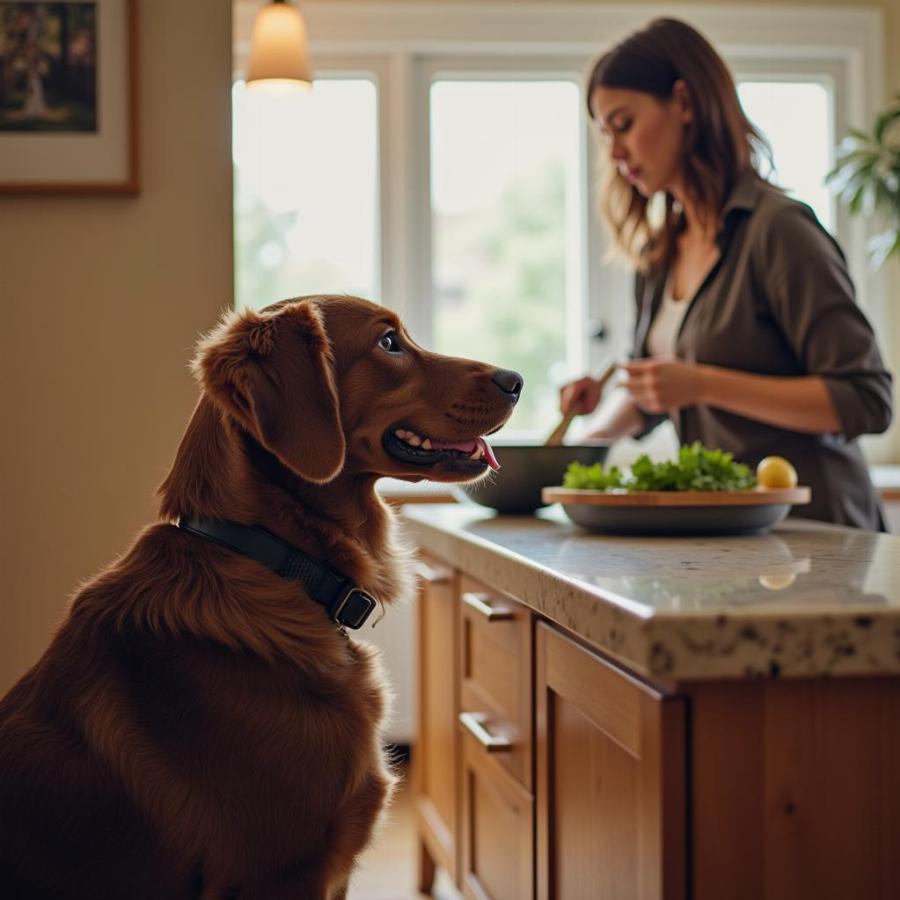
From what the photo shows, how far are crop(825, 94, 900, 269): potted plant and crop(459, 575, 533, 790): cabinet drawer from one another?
87.0 inches

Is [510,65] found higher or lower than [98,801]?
higher

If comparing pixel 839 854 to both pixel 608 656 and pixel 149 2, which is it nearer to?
pixel 608 656

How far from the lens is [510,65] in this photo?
13.4ft

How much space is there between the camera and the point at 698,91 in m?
2.41

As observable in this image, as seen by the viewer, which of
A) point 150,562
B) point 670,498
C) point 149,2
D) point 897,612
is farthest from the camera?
point 149,2

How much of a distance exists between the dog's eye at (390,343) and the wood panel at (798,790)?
2.25 feet

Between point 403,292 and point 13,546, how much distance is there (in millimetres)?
2290

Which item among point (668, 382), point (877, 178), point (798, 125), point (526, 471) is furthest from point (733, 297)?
point (798, 125)

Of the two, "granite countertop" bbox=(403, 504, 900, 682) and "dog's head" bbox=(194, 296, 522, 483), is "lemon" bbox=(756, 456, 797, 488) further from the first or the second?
"dog's head" bbox=(194, 296, 522, 483)

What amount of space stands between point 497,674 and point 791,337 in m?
0.91

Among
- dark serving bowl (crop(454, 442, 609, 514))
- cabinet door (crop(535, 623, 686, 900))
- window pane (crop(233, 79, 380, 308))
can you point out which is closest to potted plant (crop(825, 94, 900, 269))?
window pane (crop(233, 79, 380, 308))

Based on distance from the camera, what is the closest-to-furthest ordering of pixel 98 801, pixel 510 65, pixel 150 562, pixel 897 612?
pixel 897 612 < pixel 98 801 < pixel 150 562 < pixel 510 65

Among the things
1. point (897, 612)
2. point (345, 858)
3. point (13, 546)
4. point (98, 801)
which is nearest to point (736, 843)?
point (897, 612)

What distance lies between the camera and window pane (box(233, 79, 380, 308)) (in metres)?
4.07
